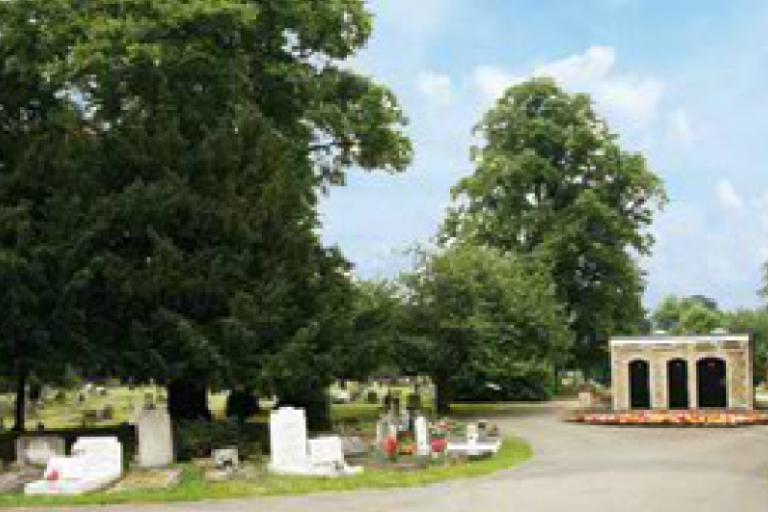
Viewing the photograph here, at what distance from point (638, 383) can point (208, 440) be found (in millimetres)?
23630

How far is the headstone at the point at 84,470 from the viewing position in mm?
21977

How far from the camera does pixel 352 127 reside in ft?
120

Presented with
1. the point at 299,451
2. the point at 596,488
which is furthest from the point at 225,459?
the point at 596,488

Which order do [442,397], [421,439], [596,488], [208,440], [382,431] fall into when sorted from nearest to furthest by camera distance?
[596,488]
[421,439]
[208,440]
[382,431]
[442,397]

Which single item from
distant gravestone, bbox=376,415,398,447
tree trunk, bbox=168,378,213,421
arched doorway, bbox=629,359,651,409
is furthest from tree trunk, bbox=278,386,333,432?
arched doorway, bbox=629,359,651,409

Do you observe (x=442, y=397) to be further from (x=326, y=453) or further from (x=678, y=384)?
(x=326, y=453)

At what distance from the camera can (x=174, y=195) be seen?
1144 inches

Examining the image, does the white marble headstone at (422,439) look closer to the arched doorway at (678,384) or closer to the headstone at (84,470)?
the headstone at (84,470)

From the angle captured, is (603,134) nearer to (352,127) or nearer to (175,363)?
(352,127)

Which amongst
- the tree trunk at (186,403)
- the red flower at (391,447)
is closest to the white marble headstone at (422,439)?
the red flower at (391,447)

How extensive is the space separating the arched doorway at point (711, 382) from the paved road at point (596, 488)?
1529 centimetres

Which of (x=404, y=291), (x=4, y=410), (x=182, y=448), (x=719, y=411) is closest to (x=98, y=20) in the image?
(x=182, y=448)

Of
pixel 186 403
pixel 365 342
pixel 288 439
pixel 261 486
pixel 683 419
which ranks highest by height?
pixel 365 342

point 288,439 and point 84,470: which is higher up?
point 288,439
